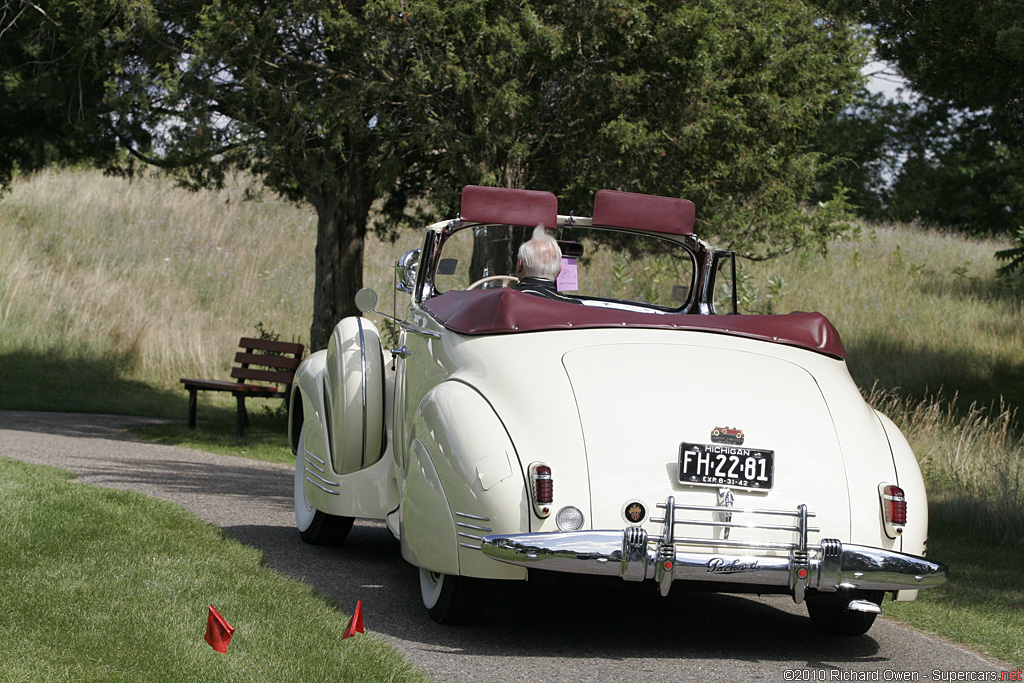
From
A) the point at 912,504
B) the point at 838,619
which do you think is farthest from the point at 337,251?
the point at 912,504

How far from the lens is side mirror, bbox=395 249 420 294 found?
674 cm

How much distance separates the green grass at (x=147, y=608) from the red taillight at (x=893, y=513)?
6.35ft

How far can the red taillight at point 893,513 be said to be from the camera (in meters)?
4.53

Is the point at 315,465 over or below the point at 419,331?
below

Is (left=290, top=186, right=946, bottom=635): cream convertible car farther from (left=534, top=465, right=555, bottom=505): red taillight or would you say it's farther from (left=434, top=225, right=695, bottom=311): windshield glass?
(left=434, top=225, right=695, bottom=311): windshield glass

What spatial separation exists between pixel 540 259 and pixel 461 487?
74.4 inches

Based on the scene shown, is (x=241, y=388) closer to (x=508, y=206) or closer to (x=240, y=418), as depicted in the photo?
(x=240, y=418)

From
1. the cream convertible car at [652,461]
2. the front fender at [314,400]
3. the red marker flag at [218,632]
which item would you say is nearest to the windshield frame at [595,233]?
the front fender at [314,400]

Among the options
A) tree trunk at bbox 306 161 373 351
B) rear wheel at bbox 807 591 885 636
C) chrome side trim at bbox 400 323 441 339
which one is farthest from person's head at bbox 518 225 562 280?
tree trunk at bbox 306 161 373 351

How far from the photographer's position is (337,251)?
15102mm

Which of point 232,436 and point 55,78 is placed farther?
point 55,78

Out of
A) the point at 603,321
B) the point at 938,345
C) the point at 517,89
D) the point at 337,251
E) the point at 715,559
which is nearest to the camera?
the point at 715,559

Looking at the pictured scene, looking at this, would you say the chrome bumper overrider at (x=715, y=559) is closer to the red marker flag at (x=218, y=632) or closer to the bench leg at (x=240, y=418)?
the red marker flag at (x=218, y=632)

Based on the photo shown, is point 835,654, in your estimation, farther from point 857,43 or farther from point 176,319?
point 176,319
